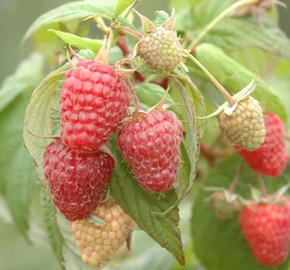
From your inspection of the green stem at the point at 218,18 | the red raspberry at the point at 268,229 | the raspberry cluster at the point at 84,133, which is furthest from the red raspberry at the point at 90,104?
the red raspberry at the point at 268,229

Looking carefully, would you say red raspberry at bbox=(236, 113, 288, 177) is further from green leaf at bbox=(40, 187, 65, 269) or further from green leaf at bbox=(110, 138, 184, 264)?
green leaf at bbox=(40, 187, 65, 269)

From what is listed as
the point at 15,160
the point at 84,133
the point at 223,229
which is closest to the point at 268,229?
the point at 223,229

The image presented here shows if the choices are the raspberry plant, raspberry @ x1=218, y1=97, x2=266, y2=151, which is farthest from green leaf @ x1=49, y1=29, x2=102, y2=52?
raspberry @ x1=218, y1=97, x2=266, y2=151

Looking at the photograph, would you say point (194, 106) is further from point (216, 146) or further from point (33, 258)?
point (33, 258)

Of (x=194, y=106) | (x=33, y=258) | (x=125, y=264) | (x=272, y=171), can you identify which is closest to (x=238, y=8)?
(x=272, y=171)

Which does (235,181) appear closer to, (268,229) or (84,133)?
(268,229)

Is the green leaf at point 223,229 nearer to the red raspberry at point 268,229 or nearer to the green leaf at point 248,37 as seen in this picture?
the red raspberry at point 268,229
